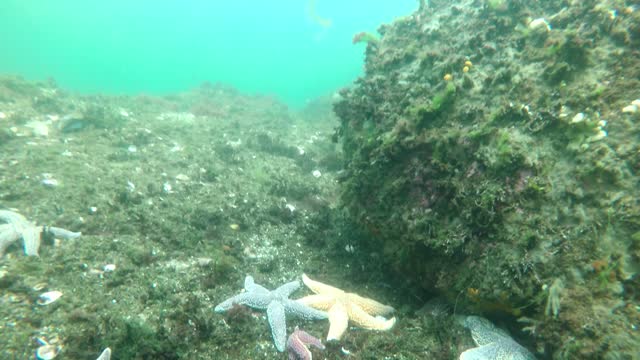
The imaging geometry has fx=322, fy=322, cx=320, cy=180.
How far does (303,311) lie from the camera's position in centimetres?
531

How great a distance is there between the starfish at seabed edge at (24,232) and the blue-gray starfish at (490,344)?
734 cm

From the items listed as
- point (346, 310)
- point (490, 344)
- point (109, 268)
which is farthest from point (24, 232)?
point (490, 344)

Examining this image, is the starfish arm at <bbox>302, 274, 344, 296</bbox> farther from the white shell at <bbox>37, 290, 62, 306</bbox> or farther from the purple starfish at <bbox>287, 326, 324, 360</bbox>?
the white shell at <bbox>37, 290, 62, 306</bbox>

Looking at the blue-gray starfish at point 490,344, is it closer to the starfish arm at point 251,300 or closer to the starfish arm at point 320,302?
the starfish arm at point 320,302

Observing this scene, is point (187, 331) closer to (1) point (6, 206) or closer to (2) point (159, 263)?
(2) point (159, 263)

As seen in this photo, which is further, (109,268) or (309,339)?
(109,268)

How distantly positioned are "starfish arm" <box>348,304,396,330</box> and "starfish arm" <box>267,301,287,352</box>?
1.09 m

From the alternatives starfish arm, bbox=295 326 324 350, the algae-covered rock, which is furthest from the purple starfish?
the algae-covered rock

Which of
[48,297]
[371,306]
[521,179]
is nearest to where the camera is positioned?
[521,179]

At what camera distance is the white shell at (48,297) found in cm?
496

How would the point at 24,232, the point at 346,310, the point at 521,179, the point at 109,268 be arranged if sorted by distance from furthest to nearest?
the point at 24,232 < the point at 109,268 < the point at 346,310 < the point at 521,179

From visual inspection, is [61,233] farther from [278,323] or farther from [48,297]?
[278,323]

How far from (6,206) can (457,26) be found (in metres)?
12.2

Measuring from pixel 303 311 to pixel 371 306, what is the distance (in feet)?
3.75
